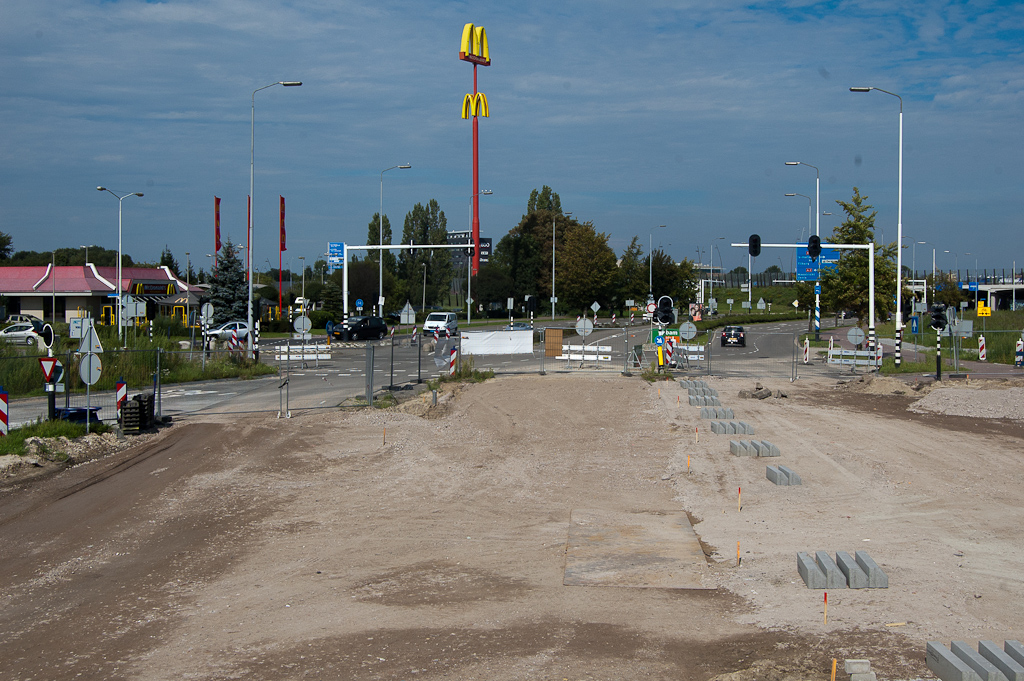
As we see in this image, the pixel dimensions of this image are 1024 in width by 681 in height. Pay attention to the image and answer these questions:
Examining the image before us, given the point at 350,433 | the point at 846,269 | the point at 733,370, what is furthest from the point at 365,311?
the point at 350,433

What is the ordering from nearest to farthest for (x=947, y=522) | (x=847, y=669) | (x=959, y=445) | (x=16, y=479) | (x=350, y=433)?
(x=847, y=669)
(x=947, y=522)
(x=16, y=479)
(x=959, y=445)
(x=350, y=433)

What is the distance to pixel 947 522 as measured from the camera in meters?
10.5

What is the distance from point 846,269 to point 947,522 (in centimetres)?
4735

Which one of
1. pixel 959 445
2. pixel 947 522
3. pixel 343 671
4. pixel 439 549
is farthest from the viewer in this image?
pixel 959 445

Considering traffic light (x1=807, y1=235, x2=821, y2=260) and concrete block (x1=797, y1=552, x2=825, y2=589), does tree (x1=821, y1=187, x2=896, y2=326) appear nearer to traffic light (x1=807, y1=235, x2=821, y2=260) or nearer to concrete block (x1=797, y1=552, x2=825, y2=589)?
traffic light (x1=807, y1=235, x2=821, y2=260)

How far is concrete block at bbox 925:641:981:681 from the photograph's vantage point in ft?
18.4

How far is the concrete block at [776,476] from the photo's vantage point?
12.6 meters

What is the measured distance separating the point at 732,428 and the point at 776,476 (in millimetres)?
4356

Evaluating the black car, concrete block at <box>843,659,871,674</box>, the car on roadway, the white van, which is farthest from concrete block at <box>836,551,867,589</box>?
the car on roadway

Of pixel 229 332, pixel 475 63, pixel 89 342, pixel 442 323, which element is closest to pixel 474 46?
pixel 475 63

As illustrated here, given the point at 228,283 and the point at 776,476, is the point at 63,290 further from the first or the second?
the point at 776,476

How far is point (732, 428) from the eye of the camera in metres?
17.1

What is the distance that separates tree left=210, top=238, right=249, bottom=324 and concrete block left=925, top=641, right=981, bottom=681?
2440 inches

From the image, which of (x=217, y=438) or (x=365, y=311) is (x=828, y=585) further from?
(x=365, y=311)
